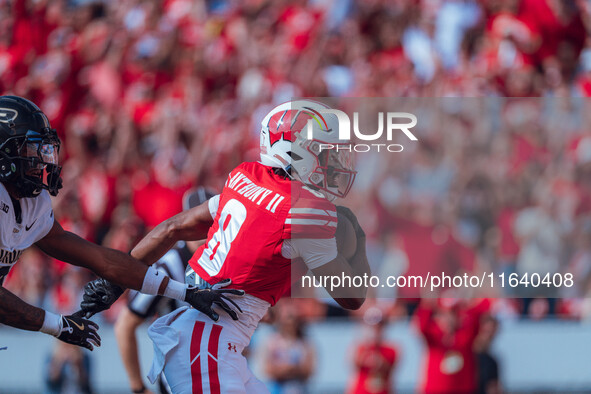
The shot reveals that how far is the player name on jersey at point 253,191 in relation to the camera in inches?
157

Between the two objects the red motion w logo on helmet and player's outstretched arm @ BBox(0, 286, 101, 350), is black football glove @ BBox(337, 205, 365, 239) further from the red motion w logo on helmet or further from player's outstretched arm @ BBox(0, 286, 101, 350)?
player's outstretched arm @ BBox(0, 286, 101, 350)

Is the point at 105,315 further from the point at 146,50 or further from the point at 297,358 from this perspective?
the point at 146,50

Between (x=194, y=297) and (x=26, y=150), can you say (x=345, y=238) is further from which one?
(x=26, y=150)

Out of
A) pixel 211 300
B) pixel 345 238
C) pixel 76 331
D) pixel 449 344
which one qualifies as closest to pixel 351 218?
pixel 345 238

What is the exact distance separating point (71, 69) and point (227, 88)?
1.88 meters

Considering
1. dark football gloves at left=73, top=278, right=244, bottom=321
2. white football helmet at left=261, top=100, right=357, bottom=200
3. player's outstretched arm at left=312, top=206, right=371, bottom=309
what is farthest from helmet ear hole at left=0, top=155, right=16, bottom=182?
player's outstretched arm at left=312, top=206, right=371, bottom=309

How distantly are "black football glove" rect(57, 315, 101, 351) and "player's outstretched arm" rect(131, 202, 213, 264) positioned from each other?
485mm

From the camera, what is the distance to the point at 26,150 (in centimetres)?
405

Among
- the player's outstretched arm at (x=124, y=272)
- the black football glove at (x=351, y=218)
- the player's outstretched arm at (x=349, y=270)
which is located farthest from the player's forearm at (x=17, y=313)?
the black football glove at (x=351, y=218)

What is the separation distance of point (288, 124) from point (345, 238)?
2.14 ft

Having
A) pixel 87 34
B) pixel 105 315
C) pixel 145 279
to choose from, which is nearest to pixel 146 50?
pixel 87 34

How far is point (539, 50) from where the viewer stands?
31.2ft

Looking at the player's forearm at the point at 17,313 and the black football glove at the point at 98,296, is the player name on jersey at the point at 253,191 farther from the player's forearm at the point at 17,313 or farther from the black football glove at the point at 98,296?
the player's forearm at the point at 17,313

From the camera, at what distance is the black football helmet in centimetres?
398
